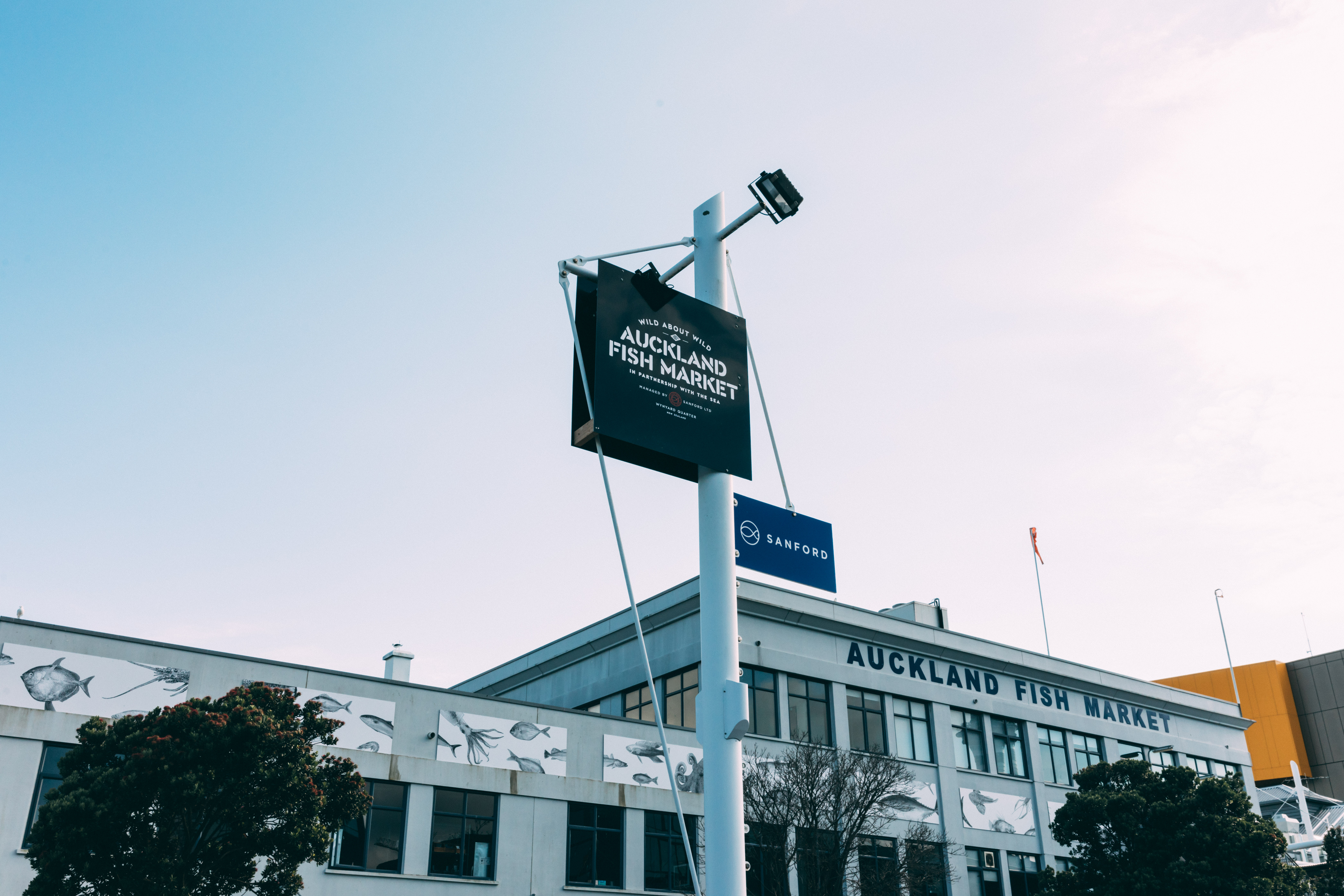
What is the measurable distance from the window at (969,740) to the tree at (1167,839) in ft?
18.6

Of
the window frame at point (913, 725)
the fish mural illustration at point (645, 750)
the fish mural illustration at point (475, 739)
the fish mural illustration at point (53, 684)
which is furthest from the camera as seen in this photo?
the window frame at point (913, 725)

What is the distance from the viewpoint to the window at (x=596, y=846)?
2897 cm

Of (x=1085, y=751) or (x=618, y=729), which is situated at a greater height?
(x=1085, y=751)

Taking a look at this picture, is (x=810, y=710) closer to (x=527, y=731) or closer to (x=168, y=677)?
(x=527, y=731)

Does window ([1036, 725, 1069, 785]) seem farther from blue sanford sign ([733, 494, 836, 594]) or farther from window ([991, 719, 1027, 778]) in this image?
blue sanford sign ([733, 494, 836, 594])

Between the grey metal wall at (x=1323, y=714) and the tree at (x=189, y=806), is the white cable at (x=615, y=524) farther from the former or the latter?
the grey metal wall at (x=1323, y=714)

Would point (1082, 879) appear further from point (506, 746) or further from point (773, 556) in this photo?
point (773, 556)

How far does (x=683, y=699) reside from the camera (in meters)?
34.4

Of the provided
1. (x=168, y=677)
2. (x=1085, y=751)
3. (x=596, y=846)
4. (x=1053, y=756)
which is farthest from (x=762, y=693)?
(x=1085, y=751)

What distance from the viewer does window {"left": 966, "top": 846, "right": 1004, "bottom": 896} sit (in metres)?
37.8

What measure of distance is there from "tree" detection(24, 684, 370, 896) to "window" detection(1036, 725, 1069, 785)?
3076 centimetres

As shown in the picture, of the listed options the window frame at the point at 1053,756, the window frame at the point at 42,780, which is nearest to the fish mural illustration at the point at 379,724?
the window frame at the point at 42,780

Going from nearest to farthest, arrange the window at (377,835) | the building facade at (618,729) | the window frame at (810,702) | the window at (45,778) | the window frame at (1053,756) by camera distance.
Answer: the window at (45,778), the building facade at (618,729), the window at (377,835), the window frame at (810,702), the window frame at (1053,756)

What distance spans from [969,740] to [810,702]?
8.27m
